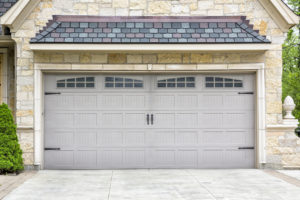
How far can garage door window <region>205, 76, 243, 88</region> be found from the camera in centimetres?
1043

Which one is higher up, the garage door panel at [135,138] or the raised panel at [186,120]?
the raised panel at [186,120]

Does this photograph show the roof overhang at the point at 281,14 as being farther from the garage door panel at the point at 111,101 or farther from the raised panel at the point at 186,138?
the garage door panel at the point at 111,101

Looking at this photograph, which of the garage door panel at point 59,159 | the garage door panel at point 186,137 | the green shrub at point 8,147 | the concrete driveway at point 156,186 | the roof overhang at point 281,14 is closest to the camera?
the concrete driveway at point 156,186

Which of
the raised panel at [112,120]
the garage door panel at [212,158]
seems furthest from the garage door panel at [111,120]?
the garage door panel at [212,158]

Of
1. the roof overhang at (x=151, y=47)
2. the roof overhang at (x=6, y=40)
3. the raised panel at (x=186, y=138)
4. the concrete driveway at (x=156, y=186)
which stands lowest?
the concrete driveway at (x=156, y=186)

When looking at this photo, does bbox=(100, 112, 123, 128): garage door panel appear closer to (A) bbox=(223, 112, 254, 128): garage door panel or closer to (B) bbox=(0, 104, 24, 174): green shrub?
(B) bbox=(0, 104, 24, 174): green shrub

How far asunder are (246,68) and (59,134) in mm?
4857

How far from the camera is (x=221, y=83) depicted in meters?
10.4

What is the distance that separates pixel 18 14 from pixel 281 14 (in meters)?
6.18

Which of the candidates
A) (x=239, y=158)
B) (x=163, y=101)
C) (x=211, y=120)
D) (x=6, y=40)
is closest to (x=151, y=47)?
(x=163, y=101)

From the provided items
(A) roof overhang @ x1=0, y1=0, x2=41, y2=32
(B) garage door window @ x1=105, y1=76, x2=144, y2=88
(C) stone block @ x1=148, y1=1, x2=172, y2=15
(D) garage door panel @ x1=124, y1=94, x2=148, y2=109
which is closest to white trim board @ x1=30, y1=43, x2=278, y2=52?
(A) roof overhang @ x1=0, y1=0, x2=41, y2=32

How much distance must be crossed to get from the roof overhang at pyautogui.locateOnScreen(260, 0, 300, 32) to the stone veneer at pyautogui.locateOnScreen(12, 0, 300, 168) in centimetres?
12

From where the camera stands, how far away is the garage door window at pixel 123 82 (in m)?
10.4

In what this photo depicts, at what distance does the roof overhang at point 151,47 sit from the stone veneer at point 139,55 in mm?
520
